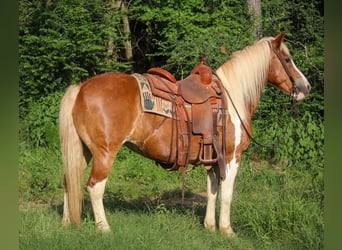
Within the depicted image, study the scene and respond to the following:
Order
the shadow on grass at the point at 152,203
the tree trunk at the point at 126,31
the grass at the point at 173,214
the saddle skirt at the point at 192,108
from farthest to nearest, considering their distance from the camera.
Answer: the tree trunk at the point at 126,31 → the shadow on grass at the point at 152,203 → the saddle skirt at the point at 192,108 → the grass at the point at 173,214

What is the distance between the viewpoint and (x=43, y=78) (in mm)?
8742

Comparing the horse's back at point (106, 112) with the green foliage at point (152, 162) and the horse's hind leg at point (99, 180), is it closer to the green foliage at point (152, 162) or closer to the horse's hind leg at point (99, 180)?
the horse's hind leg at point (99, 180)

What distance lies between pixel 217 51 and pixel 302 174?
2690 mm

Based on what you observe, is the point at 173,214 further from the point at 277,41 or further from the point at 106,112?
the point at 277,41

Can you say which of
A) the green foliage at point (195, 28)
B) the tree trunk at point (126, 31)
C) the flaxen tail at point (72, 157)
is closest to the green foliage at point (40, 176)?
the flaxen tail at point (72, 157)

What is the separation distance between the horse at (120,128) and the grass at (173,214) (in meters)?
0.24

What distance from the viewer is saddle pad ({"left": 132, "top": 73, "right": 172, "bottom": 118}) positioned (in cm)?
383

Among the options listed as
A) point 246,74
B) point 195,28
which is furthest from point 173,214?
point 195,28

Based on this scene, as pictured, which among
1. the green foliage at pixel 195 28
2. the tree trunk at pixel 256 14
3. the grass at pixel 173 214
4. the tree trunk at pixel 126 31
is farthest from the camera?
the tree trunk at pixel 126 31

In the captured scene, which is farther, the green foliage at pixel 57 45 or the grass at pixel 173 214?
the green foliage at pixel 57 45

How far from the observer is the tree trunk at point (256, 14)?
8.27 meters

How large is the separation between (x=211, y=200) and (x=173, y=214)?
1.42 feet

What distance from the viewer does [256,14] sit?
848 centimetres
